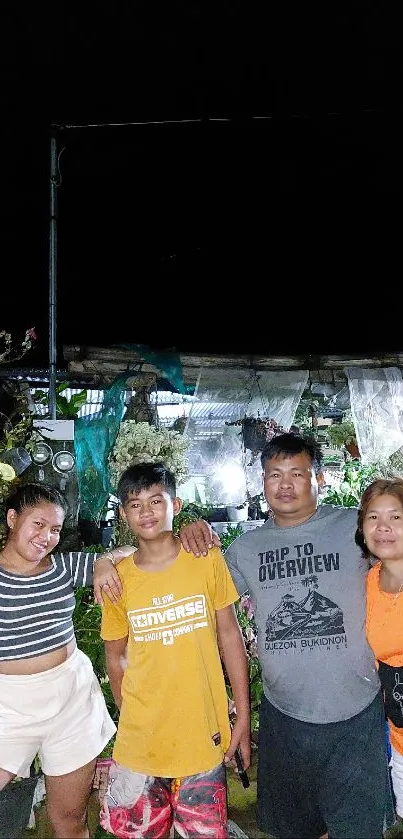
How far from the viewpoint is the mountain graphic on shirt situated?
8.37 ft

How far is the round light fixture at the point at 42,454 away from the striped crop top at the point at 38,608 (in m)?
2.54

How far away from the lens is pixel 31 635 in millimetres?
2891

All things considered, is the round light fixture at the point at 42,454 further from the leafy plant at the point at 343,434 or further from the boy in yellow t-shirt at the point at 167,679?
the leafy plant at the point at 343,434

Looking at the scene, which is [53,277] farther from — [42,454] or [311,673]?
[311,673]

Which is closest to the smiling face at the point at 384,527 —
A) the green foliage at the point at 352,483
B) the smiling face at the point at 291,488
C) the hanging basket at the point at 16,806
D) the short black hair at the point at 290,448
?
the smiling face at the point at 291,488

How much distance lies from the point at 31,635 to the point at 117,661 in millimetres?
515

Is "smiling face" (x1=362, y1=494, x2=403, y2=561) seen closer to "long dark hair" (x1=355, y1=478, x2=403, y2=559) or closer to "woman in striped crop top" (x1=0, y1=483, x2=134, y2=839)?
"long dark hair" (x1=355, y1=478, x2=403, y2=559)

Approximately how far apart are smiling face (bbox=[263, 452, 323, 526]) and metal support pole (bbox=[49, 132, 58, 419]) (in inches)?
128

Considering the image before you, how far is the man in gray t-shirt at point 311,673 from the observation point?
244cm

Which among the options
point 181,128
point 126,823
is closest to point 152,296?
point 181,128

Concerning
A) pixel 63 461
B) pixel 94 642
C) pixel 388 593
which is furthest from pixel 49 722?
pixel 63 461

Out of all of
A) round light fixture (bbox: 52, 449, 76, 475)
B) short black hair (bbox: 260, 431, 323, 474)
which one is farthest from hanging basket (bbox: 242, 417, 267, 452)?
short black hair (bbox: 260, 431, 323, 474)

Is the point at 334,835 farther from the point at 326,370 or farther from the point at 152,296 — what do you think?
the point at 152,296

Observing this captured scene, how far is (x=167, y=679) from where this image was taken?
2.46 metres
